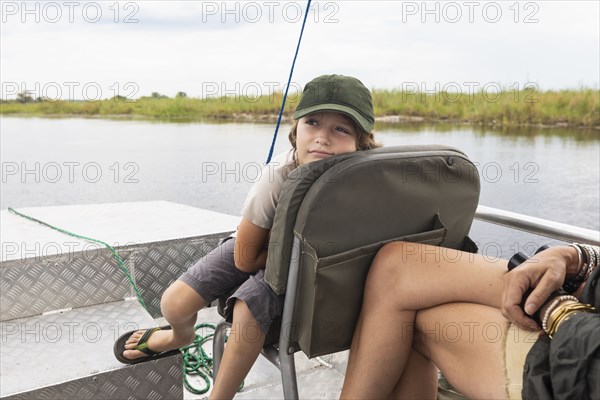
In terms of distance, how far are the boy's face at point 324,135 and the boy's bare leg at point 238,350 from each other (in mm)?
402

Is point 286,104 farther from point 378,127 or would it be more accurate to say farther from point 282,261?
point 282,261

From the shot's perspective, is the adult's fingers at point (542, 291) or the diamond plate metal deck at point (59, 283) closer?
the adult's fingers at point (542, 291)

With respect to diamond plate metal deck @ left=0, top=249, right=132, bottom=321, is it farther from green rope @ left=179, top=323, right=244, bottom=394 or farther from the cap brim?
the cap brim

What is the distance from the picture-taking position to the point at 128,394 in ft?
5.63

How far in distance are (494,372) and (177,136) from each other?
1076cm

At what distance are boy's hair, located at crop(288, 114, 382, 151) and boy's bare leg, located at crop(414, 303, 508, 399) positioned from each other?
0.52m

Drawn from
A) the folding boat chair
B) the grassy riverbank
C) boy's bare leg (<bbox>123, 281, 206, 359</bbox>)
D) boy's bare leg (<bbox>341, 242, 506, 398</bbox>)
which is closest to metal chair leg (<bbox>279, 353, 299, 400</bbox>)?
the folding boat chair

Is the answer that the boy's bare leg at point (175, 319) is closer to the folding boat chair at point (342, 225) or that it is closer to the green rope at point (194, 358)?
the green rope at point (194, 358)

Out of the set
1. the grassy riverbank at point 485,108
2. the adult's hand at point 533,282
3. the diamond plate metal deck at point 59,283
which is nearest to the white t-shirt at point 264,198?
the adult's hand at point 533,282

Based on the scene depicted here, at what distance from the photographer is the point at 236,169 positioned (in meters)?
2.20

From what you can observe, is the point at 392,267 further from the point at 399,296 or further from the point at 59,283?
the point at 59,283

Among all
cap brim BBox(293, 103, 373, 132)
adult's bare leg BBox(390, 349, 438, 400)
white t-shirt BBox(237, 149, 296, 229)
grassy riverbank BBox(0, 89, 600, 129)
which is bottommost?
adult's bare leg BBox(390, 349, 438, 400)

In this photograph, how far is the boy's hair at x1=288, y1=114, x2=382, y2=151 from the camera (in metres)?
1.49

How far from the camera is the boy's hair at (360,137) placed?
58.8 inches
